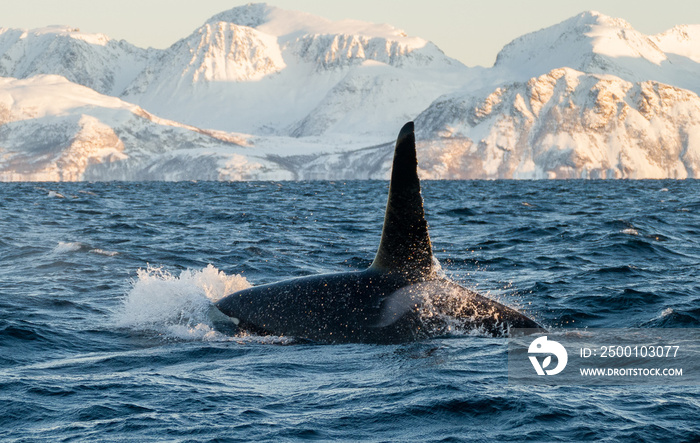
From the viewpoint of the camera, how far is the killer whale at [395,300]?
10.2 meters

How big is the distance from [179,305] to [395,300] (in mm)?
4505

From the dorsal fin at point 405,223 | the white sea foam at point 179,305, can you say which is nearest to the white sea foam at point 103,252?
the white sea foam at point 179,305

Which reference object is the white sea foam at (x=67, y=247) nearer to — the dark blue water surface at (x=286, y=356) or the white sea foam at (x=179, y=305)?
the dark blue water surface at (x=286, y=356)

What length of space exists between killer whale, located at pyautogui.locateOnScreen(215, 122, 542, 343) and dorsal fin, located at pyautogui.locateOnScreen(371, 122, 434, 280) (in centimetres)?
1

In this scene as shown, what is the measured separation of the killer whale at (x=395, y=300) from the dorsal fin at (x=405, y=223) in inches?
0.5

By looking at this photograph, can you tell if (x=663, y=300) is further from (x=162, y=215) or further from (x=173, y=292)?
(x=162, y=215)

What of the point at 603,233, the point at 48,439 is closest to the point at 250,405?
the point at 48,439

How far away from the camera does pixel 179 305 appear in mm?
13414

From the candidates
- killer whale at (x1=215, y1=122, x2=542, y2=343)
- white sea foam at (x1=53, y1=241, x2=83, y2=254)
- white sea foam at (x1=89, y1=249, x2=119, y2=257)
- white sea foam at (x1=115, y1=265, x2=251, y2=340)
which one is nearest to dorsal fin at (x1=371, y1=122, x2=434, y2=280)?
killer whale at (x1=215, y1=122, x2=542, y2=343)

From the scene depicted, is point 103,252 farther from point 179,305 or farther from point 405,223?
point 405,223

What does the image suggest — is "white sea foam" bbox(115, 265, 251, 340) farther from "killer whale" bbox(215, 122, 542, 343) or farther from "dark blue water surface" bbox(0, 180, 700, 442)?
"killer whale" bbox(215, 122, 542, 343)

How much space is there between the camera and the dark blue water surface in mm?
7828

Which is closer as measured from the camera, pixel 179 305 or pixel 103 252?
pixel 179 305

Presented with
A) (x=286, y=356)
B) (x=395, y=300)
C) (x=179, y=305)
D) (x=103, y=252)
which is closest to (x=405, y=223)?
(x=395, y=300)
